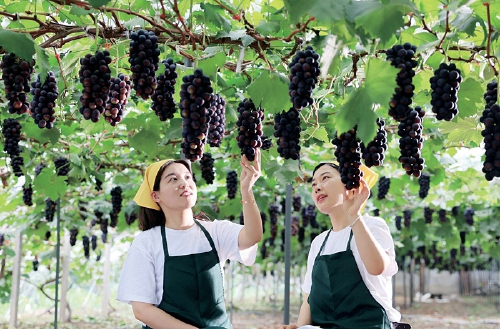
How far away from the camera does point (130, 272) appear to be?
10.3 feet

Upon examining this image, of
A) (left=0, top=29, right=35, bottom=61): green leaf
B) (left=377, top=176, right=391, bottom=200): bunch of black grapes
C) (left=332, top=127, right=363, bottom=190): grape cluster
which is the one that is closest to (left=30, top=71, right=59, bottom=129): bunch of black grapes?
(left=0, top=29, right=35, bottom=61): green leaf

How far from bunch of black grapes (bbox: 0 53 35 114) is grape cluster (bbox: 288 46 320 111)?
3.41ft

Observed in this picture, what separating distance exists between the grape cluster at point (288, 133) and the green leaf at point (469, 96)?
733 millimetres

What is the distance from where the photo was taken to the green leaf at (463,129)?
9.08ft

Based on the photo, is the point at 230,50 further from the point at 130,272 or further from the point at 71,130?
the point at 71,130

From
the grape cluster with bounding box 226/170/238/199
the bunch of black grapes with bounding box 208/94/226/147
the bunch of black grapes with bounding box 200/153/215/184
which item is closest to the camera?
the bunch of black grapes with bounding box 208/94/226/147

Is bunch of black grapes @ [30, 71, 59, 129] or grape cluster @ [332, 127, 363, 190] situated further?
bunch of black grapes @ [30, 71, 59, 129]

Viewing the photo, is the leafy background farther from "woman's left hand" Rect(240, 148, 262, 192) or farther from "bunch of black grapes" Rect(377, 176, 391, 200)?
Result: "bunch of black grapes" Rect(377, 176, 391, 200)

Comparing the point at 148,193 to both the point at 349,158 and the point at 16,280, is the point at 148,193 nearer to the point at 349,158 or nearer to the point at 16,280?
the point at 349,158

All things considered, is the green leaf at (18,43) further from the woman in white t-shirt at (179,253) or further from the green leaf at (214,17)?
the woman in white t-shirt at (179,253)

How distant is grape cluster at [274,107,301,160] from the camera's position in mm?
2398

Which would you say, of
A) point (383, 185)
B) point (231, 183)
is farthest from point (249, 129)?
point (383, 185)

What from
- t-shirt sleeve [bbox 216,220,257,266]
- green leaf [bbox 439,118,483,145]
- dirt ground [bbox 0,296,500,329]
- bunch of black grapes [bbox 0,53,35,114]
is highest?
bunch of black grapes [bbox 0,53,35,114]

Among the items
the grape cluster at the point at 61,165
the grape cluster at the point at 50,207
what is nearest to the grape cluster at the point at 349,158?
the grape cluster at the point at 61,165
